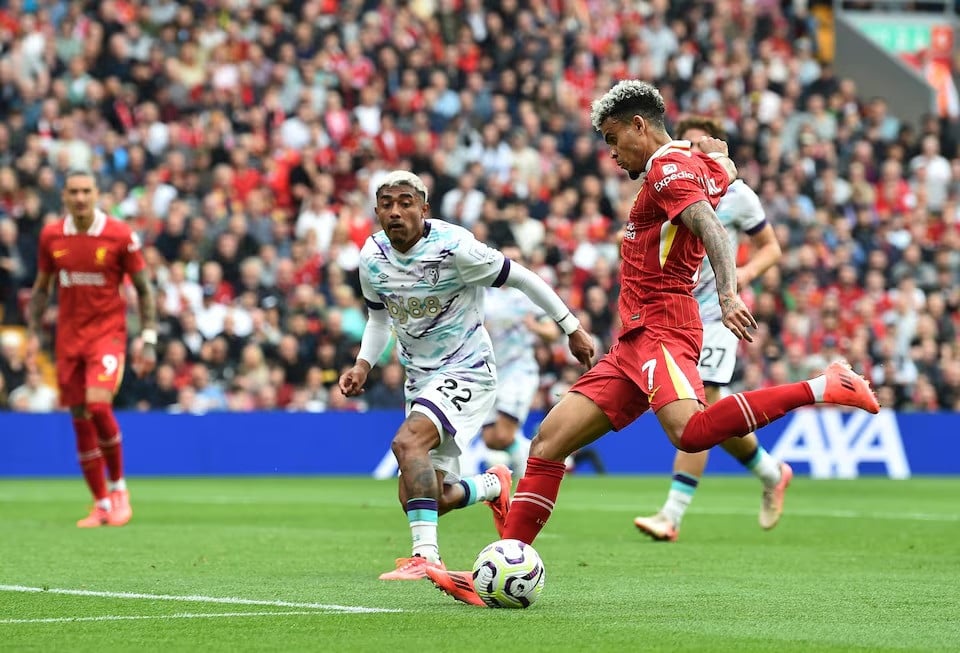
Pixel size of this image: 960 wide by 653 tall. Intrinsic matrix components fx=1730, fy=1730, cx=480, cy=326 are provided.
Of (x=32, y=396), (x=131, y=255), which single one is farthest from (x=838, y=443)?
(x=131, y=255)

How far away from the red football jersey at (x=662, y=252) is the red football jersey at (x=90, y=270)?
6.38m

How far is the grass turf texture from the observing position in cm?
666

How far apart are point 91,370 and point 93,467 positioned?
0.79 m

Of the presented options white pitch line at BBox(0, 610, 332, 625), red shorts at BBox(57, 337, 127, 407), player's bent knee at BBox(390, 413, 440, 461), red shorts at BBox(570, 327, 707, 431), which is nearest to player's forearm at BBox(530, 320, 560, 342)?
red shorts at BBox(57, 337, 127, 407)

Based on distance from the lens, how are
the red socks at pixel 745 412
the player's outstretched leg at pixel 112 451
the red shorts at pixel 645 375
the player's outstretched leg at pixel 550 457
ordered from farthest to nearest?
1. the player's outstretched leg at pixel 112 451
2. the player's outstretched leg at pixel 550 457
3. the red shorts at pixel 645 375
4. the red socks at pixel 745 412

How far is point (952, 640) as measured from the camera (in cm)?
652

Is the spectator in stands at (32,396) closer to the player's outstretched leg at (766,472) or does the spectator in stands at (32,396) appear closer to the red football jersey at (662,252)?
the player's outstretched leg at (766,472)

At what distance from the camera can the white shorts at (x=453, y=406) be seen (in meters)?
9.18

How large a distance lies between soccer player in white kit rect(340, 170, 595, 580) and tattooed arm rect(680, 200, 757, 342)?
1369mm

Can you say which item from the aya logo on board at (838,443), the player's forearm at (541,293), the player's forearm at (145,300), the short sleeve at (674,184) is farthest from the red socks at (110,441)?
the aya logo on board at (838,443)

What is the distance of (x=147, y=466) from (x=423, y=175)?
5.68m

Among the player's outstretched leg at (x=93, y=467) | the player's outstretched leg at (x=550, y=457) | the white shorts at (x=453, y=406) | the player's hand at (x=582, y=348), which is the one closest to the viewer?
the player's outstretched leg at (x=550, y=457)

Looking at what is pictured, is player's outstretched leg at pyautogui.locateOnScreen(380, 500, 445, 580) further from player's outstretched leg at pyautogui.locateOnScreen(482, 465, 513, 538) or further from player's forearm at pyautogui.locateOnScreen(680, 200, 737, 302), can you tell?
player's forearm at pyautogui.locateOnScreen(680, 200, 737, 302)

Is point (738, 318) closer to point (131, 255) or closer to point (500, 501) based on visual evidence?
point (500, 501)
